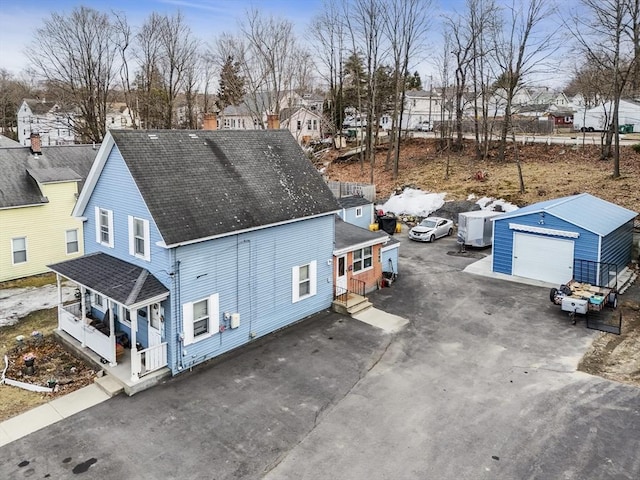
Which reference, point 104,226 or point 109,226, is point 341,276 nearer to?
point 109,226

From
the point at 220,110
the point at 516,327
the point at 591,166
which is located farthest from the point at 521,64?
the point at 220,110

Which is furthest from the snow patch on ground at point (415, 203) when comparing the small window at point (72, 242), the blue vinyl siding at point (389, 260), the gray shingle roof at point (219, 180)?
the small window at point (72, 242)

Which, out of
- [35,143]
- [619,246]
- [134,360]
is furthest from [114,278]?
[619,246]

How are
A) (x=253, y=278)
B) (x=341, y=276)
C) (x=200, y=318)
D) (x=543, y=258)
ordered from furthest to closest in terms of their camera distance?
1. (x=543, y=258)
2. (x=341, y=276)
3. (x=253, y=278)
4. (x=200, y=318)

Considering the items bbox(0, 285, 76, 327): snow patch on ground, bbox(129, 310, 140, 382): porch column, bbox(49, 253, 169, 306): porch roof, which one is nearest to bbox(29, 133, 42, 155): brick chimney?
bbox(0, 285, 76, 327): snow patch on ground

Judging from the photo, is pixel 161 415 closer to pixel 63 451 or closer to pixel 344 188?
pixel 63 451

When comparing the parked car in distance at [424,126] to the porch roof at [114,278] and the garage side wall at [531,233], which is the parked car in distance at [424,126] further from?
the porch roof at [114,278]
